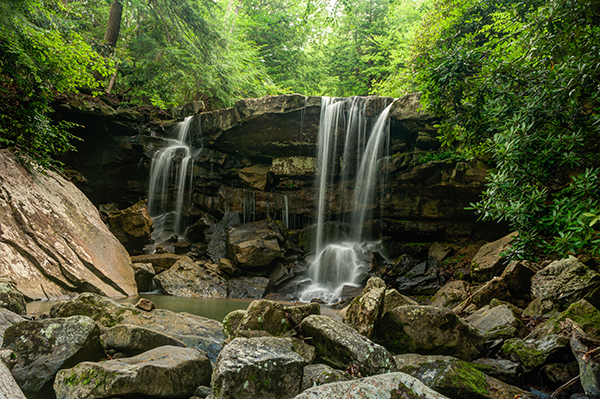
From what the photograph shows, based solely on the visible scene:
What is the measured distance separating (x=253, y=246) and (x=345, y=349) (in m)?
9.39

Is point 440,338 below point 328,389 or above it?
below

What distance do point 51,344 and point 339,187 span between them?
44.5 ft

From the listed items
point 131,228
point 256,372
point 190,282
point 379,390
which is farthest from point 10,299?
point 131,228

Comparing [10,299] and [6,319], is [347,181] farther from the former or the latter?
[6,319]

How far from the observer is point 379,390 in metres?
2.29

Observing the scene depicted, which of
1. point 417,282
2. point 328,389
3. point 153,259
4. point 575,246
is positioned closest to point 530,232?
point 575,246

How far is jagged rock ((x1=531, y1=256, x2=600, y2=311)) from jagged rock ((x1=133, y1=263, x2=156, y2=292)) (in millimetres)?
9987

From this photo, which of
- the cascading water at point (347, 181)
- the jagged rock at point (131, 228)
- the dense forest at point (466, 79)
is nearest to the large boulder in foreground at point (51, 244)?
the dense forest at point (466, 79)

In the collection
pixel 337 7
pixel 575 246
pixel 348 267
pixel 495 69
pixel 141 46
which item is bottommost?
pixel 348 267

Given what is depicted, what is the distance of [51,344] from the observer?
10.5 ft

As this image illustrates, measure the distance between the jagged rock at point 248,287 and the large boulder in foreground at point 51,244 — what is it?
3.29m

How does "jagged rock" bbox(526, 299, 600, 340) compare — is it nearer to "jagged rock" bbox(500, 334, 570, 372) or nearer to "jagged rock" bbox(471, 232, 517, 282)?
"jagged rock" bbox(500, 334, 570, 372)

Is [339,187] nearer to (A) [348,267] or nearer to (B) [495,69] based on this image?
(A) [348,267]

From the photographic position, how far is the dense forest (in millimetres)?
3996
